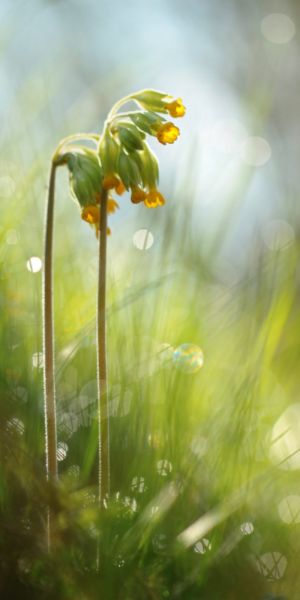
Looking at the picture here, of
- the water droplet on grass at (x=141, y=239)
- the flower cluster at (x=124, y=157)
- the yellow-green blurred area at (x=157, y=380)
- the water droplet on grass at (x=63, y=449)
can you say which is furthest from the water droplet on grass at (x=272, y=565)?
the water droplet on grass at (x=141, y=239)

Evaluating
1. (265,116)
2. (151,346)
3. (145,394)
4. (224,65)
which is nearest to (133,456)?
(145,394)

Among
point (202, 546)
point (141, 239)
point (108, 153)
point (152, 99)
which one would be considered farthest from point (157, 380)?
Result: point (141, 239)

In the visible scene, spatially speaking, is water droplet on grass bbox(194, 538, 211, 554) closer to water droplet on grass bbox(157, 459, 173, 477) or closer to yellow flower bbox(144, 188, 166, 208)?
water droplet on grass bbox(157, 459, 173, 477)

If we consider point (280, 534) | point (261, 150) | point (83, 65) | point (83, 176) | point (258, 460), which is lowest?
point (280, 534)

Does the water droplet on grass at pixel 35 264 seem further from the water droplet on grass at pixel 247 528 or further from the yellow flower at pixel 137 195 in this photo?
the water droplet on grass at pixel 247 528

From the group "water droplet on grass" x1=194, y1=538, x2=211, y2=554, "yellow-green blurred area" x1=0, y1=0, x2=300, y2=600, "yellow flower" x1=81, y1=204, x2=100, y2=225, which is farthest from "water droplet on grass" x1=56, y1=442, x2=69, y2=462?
"yellow flower" x1=81, y1=204, x2=100, y2=225

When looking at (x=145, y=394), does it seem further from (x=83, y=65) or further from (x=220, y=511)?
(x=83, y=65)
